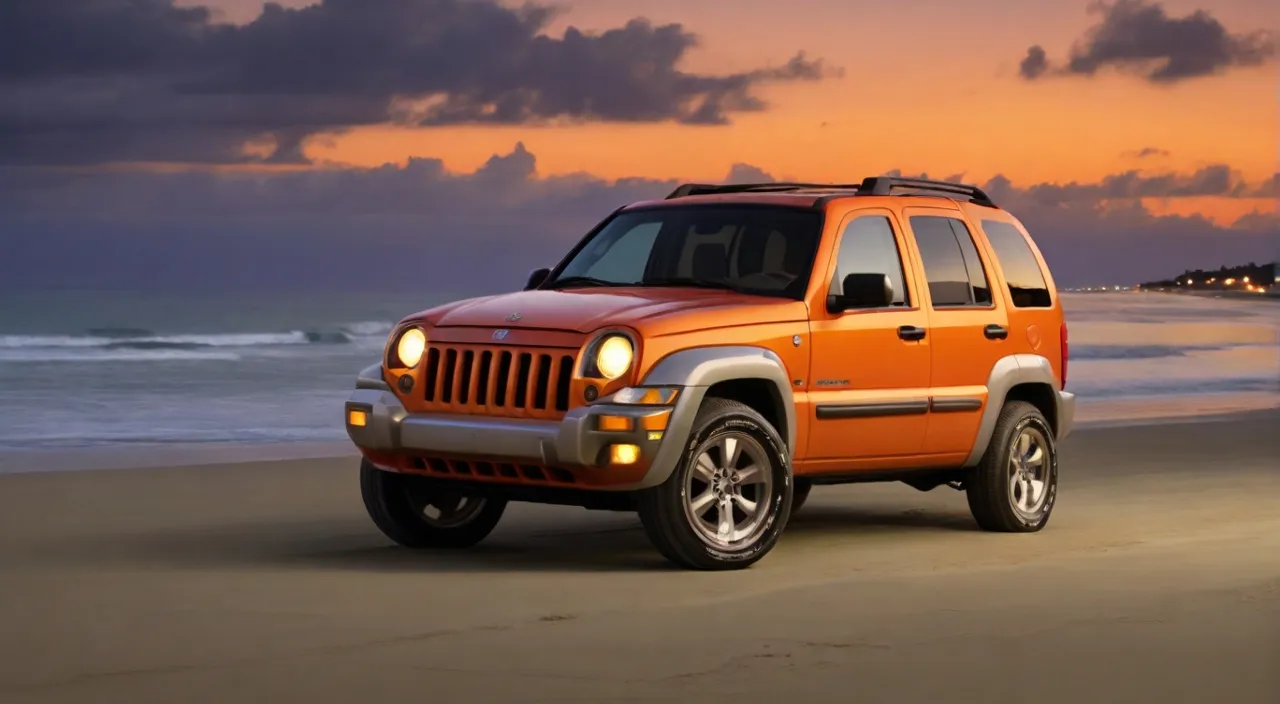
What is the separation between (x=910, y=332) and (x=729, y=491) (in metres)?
1.65

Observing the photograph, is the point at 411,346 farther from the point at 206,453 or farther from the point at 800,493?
the point at 206,453

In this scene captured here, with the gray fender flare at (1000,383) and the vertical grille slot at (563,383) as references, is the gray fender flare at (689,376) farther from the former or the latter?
the gray fender flare at (1000,383)

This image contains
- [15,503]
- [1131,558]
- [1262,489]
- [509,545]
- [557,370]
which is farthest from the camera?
[1262,489]

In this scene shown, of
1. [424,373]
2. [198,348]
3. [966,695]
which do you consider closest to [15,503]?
[424,373]

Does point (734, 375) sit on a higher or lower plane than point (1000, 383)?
higher

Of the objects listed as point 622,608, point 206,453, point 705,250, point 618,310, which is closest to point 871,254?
point 705,250

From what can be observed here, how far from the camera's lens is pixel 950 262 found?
11.4 m

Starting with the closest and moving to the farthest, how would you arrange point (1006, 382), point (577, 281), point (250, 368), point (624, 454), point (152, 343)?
point (624, 454)
point (577, 281)
point (1006, 382)
point (250, 368)
point (152, 343)

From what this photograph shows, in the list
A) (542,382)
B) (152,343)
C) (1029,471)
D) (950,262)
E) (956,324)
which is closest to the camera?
(542,382)

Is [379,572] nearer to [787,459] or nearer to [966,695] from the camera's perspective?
[787,459]

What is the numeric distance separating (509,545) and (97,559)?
7.04 ft

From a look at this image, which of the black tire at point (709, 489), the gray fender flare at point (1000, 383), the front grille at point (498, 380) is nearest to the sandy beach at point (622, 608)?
the black tire at point (709, 489)

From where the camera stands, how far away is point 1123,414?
2439 centimetres

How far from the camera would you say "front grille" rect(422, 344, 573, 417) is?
943 cm
